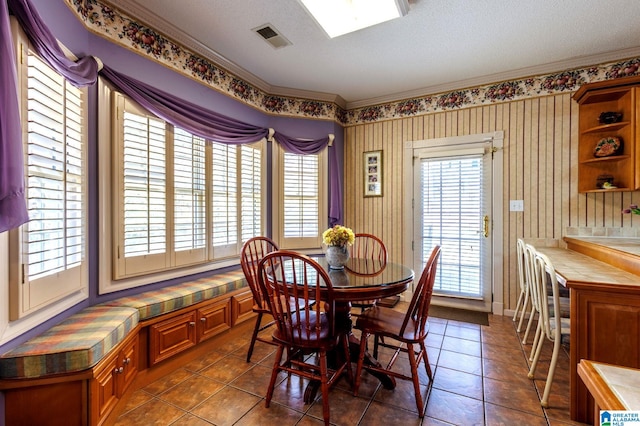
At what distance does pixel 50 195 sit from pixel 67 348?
2.65 feet

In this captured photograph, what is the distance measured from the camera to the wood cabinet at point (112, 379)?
57.8 inches

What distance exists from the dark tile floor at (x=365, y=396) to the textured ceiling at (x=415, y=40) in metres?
2.70

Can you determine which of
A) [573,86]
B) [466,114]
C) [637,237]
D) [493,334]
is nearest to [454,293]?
[493,334]

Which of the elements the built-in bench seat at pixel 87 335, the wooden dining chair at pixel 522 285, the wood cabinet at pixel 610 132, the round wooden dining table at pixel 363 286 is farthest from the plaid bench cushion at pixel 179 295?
the wood cabinet at pixel 610 132

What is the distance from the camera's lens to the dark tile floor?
1.69 meters

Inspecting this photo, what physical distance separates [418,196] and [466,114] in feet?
3.63

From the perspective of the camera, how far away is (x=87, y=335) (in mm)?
1532

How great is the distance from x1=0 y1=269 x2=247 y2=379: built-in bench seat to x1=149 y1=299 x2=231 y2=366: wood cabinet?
9 centimetres

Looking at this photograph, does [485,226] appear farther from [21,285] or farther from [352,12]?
[21,285]

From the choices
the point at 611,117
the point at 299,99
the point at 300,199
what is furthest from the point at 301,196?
A: the point at 611,117

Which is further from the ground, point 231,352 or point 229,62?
point 229,62

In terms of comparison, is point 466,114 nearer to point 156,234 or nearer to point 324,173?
point 324,173

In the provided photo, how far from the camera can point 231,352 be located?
2498 millimetres

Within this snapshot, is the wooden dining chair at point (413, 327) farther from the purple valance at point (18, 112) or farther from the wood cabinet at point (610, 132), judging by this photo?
the wood cabinet at point (610, 132)
